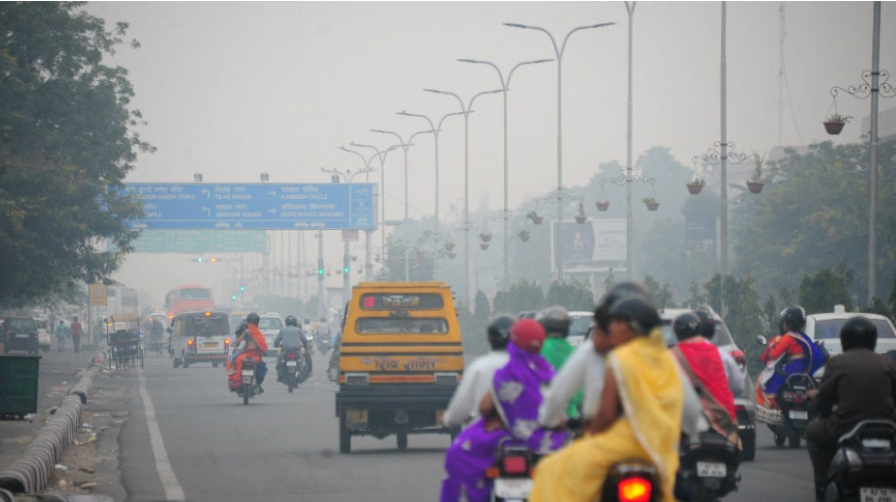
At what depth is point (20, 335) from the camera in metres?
64.1

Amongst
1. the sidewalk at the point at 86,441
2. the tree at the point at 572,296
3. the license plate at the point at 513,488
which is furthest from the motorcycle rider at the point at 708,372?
the tree at the point at 572,296

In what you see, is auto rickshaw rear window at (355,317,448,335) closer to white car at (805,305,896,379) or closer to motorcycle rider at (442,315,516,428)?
white car at (805,305,896,379)

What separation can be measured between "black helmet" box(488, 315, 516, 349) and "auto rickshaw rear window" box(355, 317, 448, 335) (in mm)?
9583

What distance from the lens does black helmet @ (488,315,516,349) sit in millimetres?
9133

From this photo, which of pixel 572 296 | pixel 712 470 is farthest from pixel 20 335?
pixel 712 470

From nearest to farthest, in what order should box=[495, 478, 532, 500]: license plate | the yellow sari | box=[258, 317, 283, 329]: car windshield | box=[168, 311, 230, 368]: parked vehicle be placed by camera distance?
the yellow sari
box=[495, 478, 532, 500]: license plate
box=[168, 311, 230, 368]: parked vehicle
box=[258, 317, 283, 329]: car windshield

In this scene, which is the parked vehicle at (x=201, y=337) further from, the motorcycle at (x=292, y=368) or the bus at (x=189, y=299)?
the bus at (x=189, y=299)

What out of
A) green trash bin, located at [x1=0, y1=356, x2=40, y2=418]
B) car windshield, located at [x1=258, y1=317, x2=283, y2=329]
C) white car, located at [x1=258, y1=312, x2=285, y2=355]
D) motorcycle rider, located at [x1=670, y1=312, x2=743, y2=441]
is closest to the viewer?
motorcycle rider, located at [x1=670, y1=312, x2=743, y2=441]

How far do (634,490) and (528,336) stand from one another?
8.10 feet

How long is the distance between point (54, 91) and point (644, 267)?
7672cm

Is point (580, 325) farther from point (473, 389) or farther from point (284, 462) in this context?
point (473, 389)

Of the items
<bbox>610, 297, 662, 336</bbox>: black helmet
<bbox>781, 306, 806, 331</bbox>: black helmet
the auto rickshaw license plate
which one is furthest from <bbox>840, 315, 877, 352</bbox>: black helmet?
the auto rickshaw license plate

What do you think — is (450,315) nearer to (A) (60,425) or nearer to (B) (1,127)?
(A) (60,425)

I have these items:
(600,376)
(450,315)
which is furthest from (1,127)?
(600,376)
